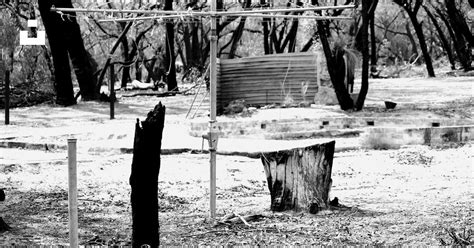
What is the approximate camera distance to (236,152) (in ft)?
44.4

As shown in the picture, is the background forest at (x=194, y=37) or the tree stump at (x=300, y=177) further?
the background forest at (x=194, y=37)

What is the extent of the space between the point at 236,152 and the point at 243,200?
408 centimetres

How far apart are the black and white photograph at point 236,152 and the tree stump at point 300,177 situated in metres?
0.01

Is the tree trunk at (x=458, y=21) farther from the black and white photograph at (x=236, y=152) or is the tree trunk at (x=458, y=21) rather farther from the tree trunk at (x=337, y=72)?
the tree trunk at (x=337, y=72)

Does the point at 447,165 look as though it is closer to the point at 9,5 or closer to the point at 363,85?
the point at 363,85

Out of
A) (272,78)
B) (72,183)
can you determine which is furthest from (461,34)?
(72,183)

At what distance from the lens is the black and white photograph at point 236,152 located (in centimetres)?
711

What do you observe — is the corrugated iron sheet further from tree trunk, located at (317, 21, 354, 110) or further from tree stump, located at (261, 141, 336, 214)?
tree stump, located at (261, 141, 336, 214)

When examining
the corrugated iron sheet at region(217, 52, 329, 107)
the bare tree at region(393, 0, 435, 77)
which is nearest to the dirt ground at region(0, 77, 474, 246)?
the corrugated iron sheet at region(217, 52, 329, 107)

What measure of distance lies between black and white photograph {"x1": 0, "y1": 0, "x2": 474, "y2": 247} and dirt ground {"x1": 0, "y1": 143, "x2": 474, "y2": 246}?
30mm

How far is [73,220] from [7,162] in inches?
308

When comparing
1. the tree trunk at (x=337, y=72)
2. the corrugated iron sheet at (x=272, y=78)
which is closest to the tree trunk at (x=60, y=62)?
the corrugated iron sheet at (x=272, y=78)

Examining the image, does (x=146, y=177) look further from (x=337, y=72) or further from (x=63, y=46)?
(x=63, y=46)

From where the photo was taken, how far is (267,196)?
31.8 feet
